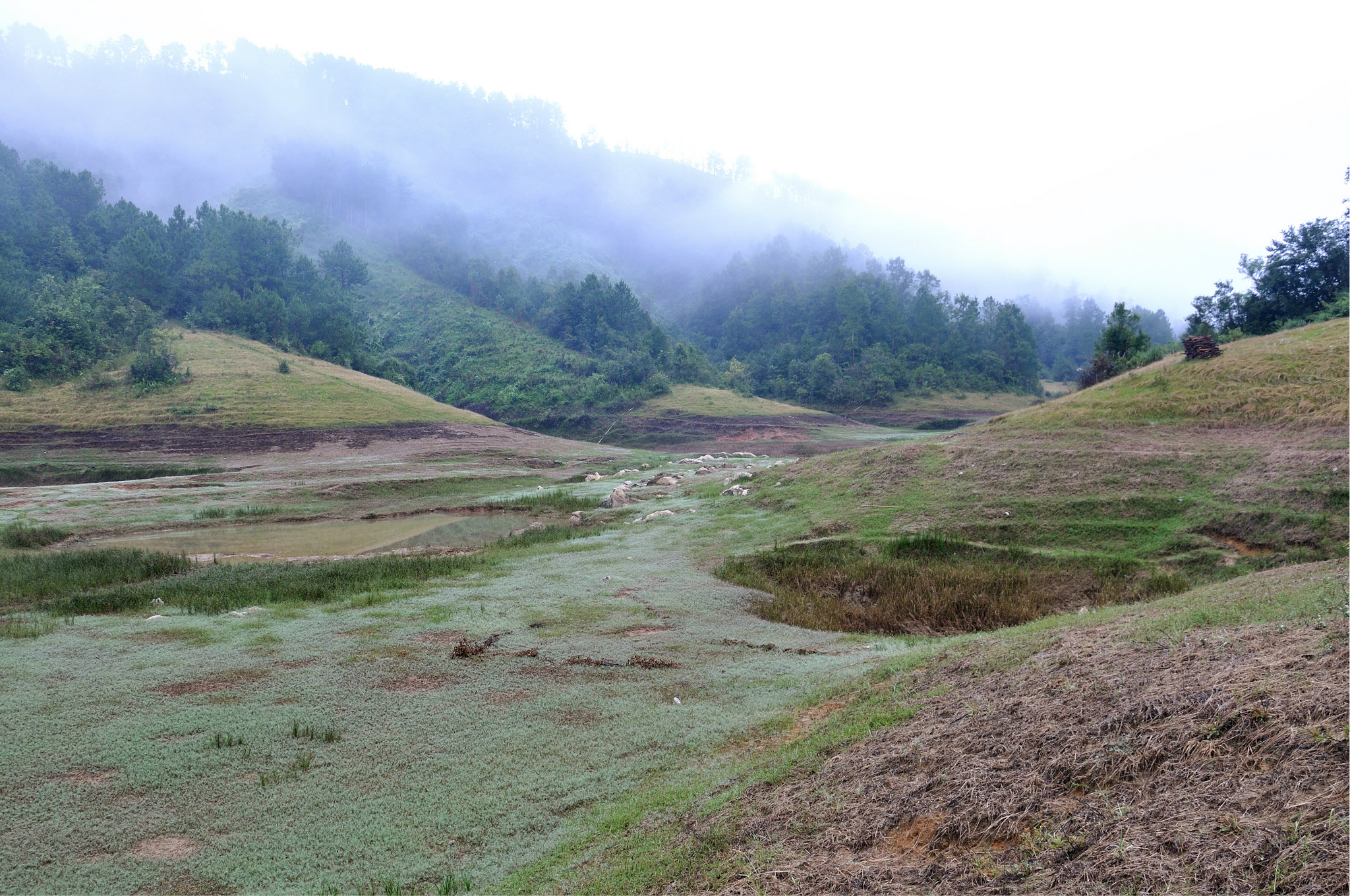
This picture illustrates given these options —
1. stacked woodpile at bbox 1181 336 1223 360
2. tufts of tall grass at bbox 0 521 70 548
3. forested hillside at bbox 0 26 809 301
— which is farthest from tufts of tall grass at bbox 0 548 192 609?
forested hillside at bbox 0 26 809 301

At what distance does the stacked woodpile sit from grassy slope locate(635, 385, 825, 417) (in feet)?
152

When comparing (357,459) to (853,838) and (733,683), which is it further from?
(853,838)

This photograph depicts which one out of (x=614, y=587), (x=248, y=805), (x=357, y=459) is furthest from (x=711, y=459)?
(x=248, y=805)

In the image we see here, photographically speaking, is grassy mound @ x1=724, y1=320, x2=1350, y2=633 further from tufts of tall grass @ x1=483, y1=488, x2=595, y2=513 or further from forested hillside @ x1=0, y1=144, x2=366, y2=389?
forested hillside @ x1=0, y1=144, x2=366, y2=389

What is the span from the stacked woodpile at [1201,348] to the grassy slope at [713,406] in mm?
46357

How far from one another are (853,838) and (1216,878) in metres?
1.74

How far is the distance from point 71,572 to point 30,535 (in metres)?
8.22

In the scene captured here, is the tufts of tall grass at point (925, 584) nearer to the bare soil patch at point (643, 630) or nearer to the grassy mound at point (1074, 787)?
the bare soil patch at point (643, 630)

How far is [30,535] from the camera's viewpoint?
20703 mm

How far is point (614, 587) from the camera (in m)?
13.5

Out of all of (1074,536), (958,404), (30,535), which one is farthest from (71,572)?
(958,404)

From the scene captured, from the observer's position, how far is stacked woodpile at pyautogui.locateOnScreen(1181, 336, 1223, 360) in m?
25.7

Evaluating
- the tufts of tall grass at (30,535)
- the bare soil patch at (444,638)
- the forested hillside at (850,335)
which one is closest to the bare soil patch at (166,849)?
the bare soil patch at (444,638)

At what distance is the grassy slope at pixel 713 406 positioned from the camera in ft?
240
